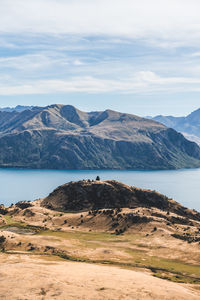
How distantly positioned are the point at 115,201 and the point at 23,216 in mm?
49223

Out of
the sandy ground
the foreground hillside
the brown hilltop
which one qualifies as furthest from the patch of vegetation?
the sandy ground

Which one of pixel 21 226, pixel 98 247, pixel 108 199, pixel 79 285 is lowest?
pixel 21 226

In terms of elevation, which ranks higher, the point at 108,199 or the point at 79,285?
the point at 108,199

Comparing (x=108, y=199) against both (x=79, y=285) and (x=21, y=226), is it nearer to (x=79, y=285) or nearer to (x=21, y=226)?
(x=21, y=226)

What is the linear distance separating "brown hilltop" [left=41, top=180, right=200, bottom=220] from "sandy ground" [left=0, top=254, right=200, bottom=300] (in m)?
97.4

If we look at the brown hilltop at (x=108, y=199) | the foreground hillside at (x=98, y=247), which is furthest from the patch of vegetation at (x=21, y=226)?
the brown hilltop at (x=108, y=199)

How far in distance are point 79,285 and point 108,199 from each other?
112241 mm

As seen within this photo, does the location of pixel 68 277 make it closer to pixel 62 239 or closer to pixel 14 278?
pixel 14 278

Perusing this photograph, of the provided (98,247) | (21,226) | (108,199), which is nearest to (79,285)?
(98,247)

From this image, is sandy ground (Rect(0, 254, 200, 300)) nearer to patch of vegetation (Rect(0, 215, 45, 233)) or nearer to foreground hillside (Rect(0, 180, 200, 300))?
foreground hillside (Rect(0, 180, 200, 300))

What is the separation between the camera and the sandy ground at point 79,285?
55.6m

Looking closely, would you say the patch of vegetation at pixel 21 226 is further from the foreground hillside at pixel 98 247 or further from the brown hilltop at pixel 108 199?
the brown hilltop at pixel 108 199

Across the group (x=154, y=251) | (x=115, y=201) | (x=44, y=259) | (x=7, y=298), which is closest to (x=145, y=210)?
(x=115, y=201)

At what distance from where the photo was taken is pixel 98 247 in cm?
10669
